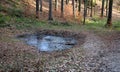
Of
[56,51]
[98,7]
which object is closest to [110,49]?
[56,51]

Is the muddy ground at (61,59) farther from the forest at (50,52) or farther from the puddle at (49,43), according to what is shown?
the puddle at (49,43)

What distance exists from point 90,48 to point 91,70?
5395 mm

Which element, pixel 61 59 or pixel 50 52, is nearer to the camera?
pixel 61 59

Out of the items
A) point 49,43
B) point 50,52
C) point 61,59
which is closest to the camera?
point 61,59

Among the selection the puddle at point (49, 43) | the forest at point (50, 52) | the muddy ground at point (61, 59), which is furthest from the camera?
the puddle at point (49, 43)

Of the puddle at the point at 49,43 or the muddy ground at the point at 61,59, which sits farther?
the puddle at the point at 49,43

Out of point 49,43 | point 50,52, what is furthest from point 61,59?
point 49,43

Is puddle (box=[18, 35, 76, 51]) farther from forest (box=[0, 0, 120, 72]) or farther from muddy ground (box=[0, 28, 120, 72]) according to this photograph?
muddy ground (box=[0, 28, 120, 72])

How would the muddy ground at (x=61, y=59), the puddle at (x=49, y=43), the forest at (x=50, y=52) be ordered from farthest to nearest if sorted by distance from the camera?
1. the puddle at (x=49, y=43)
2. the forest at (x=50, y=52)
3. the muddy ground at (x=61, y=59)

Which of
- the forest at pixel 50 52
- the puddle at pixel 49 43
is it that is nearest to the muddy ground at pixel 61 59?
the forest at pixel 50 52

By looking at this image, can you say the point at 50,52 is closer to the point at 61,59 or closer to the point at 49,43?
the point at 61,59

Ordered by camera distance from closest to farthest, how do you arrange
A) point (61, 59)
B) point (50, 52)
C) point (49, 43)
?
point (61, 59)
point (50, 52)
point (49, 43)

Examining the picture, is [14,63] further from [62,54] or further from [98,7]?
[98,7]

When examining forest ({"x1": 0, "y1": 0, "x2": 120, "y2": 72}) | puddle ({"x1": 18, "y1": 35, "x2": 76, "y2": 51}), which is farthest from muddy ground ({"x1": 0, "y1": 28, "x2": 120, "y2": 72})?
puddle ({"x1": 18, "y1": 35, "x2": 76, "y2": 51})
